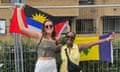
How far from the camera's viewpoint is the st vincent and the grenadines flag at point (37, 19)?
802 cm

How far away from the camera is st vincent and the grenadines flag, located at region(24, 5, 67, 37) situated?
8023mm

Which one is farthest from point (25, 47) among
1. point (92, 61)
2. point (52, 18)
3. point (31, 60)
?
point (92, 61)

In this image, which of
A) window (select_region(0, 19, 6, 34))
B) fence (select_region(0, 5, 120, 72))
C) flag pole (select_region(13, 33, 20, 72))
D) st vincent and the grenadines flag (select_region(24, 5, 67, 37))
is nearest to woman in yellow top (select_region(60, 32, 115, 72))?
st vincent and the grenadines flag (select_region(24, 5, 67, 37))

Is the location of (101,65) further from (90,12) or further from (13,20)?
(13,20)

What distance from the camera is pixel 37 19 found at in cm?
809

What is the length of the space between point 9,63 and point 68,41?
5.48 feet

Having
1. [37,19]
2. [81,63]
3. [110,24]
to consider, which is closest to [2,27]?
[37,19]

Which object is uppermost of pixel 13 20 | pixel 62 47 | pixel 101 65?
pixel 13 20

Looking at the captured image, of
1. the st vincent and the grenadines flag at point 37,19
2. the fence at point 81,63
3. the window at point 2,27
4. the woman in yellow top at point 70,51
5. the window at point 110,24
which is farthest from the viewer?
the window at point 110,24

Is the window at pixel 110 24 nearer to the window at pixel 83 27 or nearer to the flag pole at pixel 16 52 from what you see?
the window at pixel 83 27

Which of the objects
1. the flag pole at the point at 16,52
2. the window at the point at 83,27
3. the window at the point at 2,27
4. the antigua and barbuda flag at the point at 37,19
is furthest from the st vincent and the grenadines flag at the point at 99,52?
the window at the point at 2,27

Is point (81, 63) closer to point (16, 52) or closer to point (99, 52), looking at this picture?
point (99, 52)

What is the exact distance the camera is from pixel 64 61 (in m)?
7.35

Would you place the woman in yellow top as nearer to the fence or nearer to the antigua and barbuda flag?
the antigua and barbuda flag
